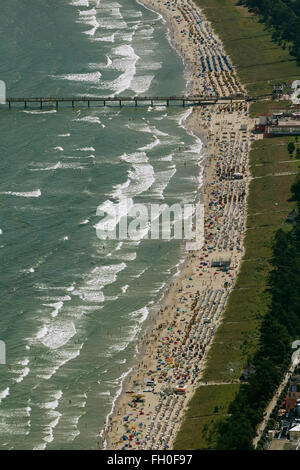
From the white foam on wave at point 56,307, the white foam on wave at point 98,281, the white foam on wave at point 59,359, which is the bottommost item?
the white foam on wave at point 98,281

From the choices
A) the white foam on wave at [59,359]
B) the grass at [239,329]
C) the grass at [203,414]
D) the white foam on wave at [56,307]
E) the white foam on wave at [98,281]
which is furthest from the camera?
the white foam on wave at [98,281]

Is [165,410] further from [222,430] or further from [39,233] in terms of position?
[39,233]

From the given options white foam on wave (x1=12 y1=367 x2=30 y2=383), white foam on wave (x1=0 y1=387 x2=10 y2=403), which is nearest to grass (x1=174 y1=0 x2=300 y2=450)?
white foam on wave (x1=12 y1=367 x2=30 y2=383)

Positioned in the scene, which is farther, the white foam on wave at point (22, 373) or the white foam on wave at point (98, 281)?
the white foam on wave at point (98, 281)

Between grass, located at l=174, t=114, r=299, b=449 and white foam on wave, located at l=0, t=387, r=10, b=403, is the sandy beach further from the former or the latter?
white foam on wave, located at l=0, t=387, r=10, b=403

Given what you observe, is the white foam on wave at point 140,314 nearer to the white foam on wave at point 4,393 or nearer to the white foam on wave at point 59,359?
the white foam on wave at point 59,359

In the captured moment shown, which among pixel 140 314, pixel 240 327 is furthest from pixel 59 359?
pixel 240 327

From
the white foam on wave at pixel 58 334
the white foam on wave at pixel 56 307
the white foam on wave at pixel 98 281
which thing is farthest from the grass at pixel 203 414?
the white foam on wave at pixel 98 281

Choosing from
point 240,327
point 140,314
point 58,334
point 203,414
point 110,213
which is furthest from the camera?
point 110,213

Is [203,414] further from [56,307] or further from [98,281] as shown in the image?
[98,281]

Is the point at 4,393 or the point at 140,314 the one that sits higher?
the point at 4,393

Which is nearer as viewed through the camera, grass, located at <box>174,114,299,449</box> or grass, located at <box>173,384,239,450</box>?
grass, located at <box>173,384,239,450</box>

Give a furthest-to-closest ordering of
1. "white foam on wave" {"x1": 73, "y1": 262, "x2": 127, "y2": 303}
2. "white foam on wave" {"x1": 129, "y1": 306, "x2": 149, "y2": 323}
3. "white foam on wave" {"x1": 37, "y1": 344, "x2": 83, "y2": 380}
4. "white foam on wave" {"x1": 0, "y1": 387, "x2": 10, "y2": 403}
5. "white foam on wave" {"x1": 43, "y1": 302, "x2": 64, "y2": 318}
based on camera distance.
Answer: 1. "white foam on wave" {"x1": 73, "y1": 262, "x2": 127, "y2": 303}
2. "white foam on wave" {"x1": 129, "y1": 306, "x2": 149, "y2": 323}
3. "white foam on wave" {"x1": 43, "y1": 302, "x2": 64, "y2": 318}
4. "white foam on wave" {"x1": 37, "y1": 344, "x2": 83, "y2": 380}
5. "white foam on wave" {"x1": 0, "y1": 387, "x2": 10, "y2": 403}
